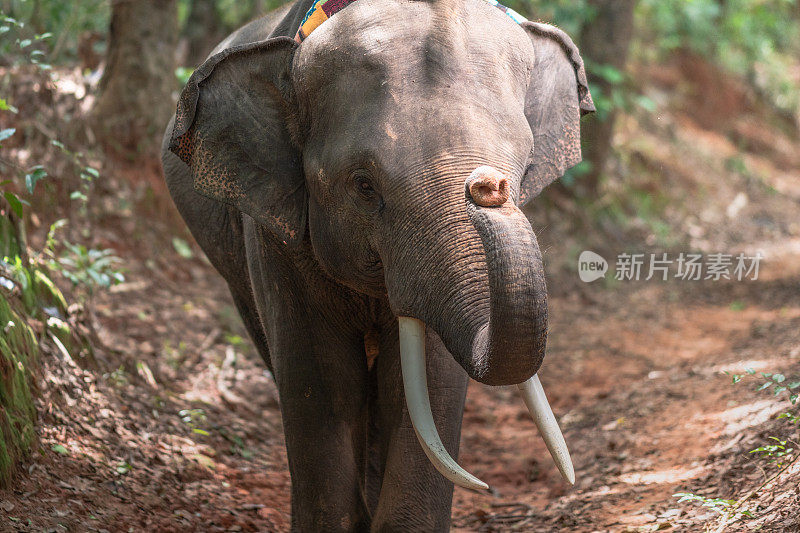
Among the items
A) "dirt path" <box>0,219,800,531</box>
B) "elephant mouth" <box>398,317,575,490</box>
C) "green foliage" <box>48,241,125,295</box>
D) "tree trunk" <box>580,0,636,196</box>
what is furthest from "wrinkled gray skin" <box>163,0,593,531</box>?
"tree trunk" <box>580,0,636,196</box>

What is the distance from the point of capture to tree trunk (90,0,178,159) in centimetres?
810

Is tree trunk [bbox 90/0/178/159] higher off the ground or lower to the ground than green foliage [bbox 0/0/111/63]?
lower

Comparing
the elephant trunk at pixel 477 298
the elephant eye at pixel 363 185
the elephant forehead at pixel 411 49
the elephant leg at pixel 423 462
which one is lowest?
the elephant leg at pixel 423 462

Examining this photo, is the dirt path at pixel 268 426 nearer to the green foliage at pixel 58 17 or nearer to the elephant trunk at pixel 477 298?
the elephant trunk at pixel 477 298

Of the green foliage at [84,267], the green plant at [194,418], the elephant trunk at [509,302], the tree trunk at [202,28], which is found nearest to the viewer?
the elephant trunk at [509,302]

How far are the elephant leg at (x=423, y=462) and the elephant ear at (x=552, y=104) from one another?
756 mm

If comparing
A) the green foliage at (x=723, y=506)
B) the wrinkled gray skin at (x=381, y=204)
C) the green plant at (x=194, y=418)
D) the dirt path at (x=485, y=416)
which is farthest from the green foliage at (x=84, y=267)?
the green foliage at (x=723, y=506)

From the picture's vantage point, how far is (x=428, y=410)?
9.71ft

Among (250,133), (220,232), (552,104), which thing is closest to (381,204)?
(250,133)

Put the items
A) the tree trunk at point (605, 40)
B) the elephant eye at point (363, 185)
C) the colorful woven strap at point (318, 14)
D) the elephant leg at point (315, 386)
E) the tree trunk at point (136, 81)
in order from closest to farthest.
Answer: the elephant eye at point (363, 185)
the colorful woven strap at point (318, 14)
the elephant leg at point (315, 386)
the tree trunk at point (136, 81)
the tree trunk at point (605, 40)

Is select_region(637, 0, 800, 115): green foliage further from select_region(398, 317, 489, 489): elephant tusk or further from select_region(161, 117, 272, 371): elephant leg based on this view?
select_region(398, 317, 489, 489): elephant tusk

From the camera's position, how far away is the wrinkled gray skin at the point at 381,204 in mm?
2738

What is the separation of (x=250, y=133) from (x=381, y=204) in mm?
773

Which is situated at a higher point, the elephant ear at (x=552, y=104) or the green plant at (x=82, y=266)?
the elephant ear at (x=552, y=104)
